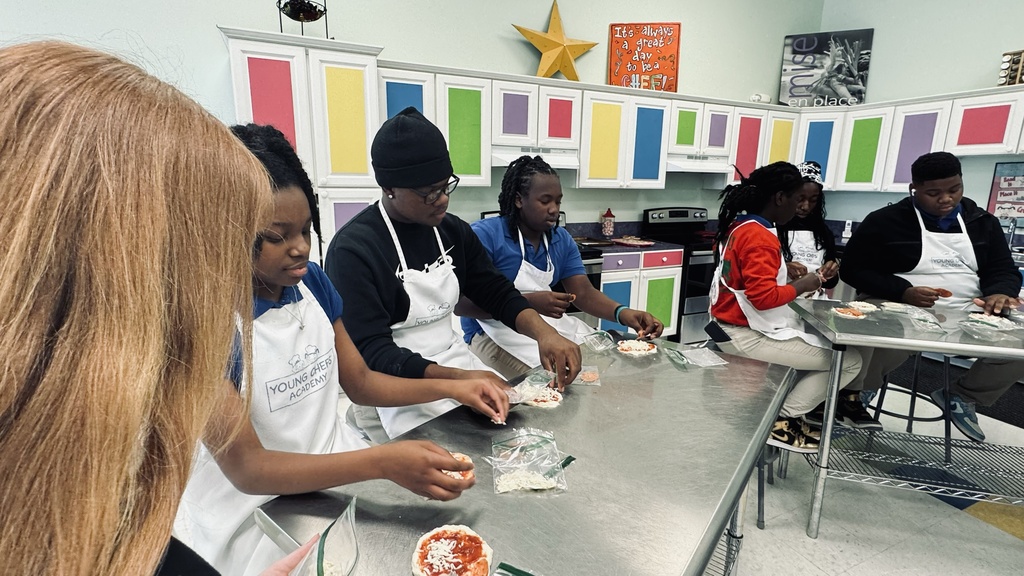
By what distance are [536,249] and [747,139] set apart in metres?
3.48

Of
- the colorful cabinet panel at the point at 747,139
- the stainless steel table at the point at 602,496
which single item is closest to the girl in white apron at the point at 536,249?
the stainless steel table at the point at 602,496

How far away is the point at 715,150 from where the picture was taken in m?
4.73

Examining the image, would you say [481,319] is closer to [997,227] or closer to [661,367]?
[661,367]

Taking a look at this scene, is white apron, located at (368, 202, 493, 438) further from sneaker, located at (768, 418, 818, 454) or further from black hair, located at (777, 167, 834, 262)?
black hair, located at (777, 167, 834, 262)

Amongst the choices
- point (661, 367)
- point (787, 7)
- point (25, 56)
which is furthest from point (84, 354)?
point (787, 7)

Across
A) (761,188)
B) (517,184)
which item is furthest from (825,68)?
(517,184)

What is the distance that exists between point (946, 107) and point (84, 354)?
5606 mm

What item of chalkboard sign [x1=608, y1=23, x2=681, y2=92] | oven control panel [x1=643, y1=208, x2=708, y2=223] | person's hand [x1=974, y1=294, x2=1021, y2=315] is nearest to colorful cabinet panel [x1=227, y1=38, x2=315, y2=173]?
chalkboard sign [x1=608, y1=23, x2=681, y2=92]

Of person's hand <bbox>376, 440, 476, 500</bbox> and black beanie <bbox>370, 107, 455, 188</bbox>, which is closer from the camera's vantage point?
person's hand <bbox>376, 440, 476, 500</bbox>

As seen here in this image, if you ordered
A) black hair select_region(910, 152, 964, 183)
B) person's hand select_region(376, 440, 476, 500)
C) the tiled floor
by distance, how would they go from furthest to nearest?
black hair select_region(910, 152, 964, 183), the tiled floor, person's hand select_region(376, 440, 476, 500)

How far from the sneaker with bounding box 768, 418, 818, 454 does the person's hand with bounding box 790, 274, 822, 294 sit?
0.62 m

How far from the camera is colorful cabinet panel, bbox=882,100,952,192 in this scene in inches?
164

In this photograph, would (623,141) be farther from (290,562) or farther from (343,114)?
(290,562)

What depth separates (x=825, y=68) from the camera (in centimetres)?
511
